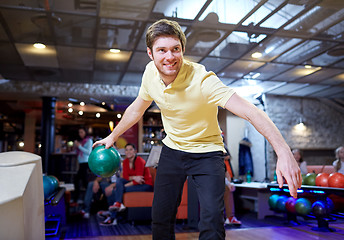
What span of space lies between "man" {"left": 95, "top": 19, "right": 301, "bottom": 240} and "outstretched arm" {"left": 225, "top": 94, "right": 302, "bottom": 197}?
88mm

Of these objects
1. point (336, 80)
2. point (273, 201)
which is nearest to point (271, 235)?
point (273, 201)

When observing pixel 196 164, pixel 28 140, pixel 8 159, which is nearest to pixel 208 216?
pixel 196 164

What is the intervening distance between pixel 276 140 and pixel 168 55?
0.69 meters

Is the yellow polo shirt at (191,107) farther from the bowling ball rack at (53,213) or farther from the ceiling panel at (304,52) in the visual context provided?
the ceiling panel at (304,52)

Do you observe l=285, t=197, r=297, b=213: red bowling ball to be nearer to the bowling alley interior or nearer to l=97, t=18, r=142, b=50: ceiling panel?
the bowling alley interior

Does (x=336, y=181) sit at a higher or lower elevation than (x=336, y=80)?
lower

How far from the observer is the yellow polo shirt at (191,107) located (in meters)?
1.64

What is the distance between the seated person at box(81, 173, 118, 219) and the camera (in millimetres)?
5621

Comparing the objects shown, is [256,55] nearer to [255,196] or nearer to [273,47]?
[273,47]

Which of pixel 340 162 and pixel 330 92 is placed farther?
pixel 330 92

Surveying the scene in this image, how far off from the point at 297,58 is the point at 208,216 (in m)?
5.67

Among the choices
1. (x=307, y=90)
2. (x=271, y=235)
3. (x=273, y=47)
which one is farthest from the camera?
(x=307, y=90)

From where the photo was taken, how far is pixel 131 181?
5039 millimetres

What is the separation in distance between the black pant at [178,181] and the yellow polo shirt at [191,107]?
5cm
